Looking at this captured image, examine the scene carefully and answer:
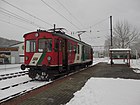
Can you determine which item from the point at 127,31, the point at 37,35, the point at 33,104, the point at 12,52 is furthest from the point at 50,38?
the point at 127,31

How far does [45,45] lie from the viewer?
12.6m

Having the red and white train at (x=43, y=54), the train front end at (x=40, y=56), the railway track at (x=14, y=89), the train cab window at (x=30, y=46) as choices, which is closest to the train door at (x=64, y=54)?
the red and white train at (x=43, y=54)

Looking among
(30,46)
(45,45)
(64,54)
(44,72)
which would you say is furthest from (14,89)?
(64,54)

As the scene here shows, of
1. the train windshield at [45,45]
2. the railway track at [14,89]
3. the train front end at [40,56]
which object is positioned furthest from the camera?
the train windshield at [45,45]

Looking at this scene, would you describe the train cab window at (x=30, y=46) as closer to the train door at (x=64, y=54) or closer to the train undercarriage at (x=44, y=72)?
the train undercarriage at (x=44, y=72)

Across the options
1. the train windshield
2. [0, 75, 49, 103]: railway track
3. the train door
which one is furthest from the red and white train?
[0, 75, 49, 103]: railway track

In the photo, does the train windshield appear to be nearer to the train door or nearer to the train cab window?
the train cab window

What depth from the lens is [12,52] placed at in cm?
3812

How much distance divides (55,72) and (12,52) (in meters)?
27.9

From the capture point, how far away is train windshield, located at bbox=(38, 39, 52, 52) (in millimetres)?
12422

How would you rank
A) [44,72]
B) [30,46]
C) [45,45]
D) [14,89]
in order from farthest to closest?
[30,46] < [45,45] < [44,72] < [14,89]

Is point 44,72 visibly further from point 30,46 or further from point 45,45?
point 30,46

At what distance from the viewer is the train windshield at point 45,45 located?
40.8 feet

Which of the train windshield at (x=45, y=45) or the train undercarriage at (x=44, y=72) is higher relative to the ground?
the train windshield at (x=45, y=45)
